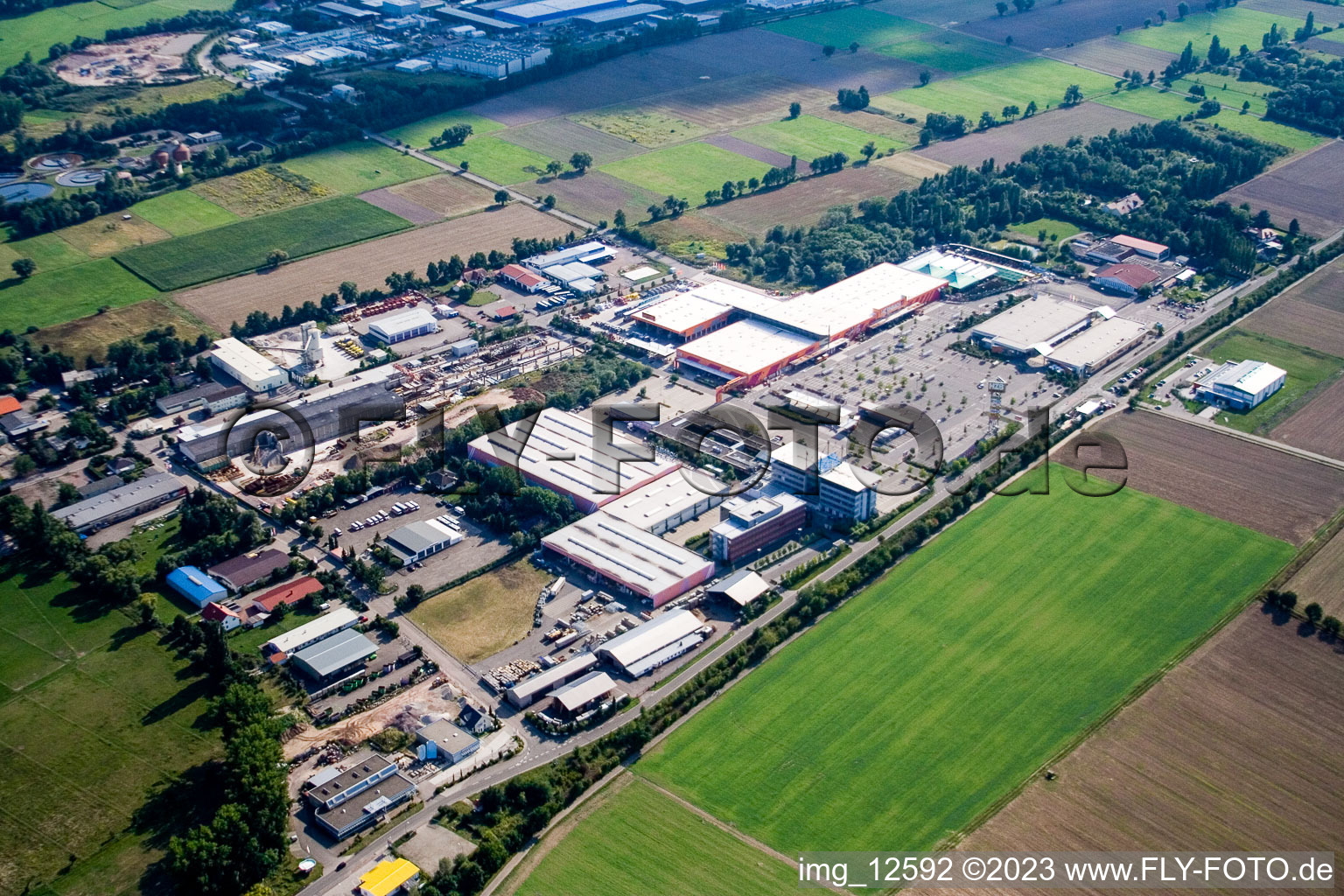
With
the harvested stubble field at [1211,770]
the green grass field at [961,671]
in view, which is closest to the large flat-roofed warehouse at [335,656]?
the green grass field at [961,671]

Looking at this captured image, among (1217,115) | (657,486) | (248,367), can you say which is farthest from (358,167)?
(1217,115)

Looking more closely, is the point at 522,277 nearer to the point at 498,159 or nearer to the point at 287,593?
the point at 498,159

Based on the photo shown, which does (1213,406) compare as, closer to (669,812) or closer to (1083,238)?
(1083,238)

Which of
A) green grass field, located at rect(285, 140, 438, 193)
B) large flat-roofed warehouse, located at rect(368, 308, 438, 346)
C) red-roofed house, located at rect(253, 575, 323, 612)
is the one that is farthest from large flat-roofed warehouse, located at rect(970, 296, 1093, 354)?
green grass field, located at rect(285, 140, 438, 193)

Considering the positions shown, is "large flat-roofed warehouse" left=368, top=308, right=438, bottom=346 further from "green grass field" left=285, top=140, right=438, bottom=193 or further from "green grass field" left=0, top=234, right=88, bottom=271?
"green grass field" left=0, top=234, right=88, bottom=271

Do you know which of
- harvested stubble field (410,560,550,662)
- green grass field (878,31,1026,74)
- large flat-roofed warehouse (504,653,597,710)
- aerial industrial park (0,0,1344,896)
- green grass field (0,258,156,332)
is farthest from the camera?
green grass field (878,31,1026,74)
